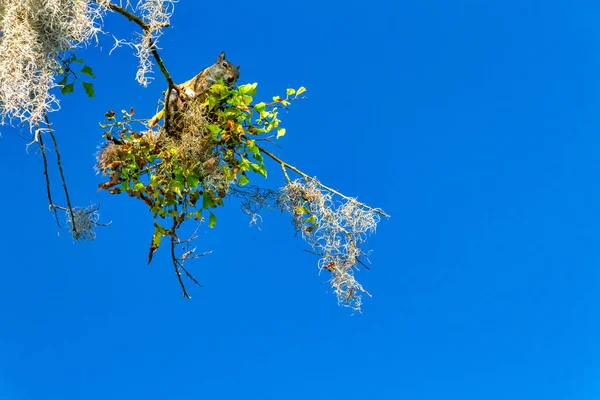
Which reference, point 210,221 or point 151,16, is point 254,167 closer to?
point 210,221

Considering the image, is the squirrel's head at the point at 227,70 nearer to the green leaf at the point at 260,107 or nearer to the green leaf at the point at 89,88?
the green leaf at the point at 260,107

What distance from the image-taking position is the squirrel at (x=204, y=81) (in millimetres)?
1858

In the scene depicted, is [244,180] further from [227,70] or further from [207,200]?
[227,70]

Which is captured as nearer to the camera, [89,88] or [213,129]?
[213,129]

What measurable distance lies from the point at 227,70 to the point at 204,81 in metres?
0.07

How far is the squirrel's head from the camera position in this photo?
192 cm

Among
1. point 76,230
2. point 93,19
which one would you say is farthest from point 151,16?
point 76,230

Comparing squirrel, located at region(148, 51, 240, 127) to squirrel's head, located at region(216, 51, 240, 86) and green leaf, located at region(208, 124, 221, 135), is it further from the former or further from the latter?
green leaf, located at region(208, 124, 221, 135)

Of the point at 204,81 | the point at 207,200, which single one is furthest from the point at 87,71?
the point at 207,200

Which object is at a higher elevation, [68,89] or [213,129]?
[68,89]

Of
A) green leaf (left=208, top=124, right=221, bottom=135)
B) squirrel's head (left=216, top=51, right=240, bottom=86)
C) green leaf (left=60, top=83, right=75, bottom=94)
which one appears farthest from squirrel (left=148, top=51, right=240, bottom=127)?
green leaf (left=60, top=83, right=75, bottom=94)

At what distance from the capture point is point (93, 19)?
5.37 feet

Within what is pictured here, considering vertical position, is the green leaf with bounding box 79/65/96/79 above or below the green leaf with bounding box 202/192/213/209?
above

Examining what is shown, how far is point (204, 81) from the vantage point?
1898mm
